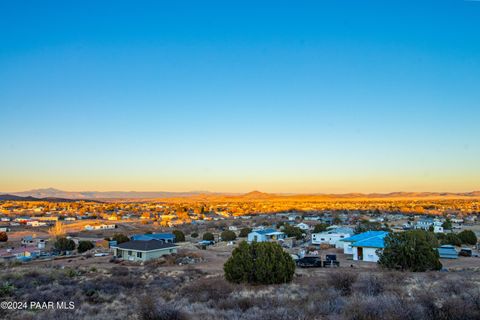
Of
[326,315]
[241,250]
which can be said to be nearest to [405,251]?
[241,250]

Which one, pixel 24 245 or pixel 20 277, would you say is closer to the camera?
pixel 20 277

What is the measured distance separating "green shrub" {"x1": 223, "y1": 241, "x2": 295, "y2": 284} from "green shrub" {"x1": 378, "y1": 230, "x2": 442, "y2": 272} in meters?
8.90

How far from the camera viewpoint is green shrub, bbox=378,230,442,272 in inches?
1029

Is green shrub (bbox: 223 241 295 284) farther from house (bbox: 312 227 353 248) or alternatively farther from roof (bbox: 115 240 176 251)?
house (bbox: 312 227 353 248)

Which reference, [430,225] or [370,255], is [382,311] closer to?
[370,255]

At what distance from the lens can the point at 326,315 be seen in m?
9.57

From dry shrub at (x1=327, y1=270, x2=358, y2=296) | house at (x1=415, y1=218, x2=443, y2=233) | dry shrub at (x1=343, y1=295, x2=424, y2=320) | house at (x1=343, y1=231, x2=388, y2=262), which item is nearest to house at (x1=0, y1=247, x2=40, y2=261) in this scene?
house at (x1=343, y1=231, x2=388, y2=262)

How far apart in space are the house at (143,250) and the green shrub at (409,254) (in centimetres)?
2212

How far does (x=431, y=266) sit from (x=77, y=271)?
25.4 metres

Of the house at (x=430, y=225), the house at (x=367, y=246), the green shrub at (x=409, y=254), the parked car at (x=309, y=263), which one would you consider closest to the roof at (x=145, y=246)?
the parked car at (x=309, y=263)

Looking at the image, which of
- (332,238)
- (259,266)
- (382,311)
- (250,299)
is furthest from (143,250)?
(382,311)

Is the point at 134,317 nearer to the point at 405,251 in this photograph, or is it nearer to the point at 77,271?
the point at 77,271

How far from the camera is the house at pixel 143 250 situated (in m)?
37.9

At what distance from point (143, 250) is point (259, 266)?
797 inches
